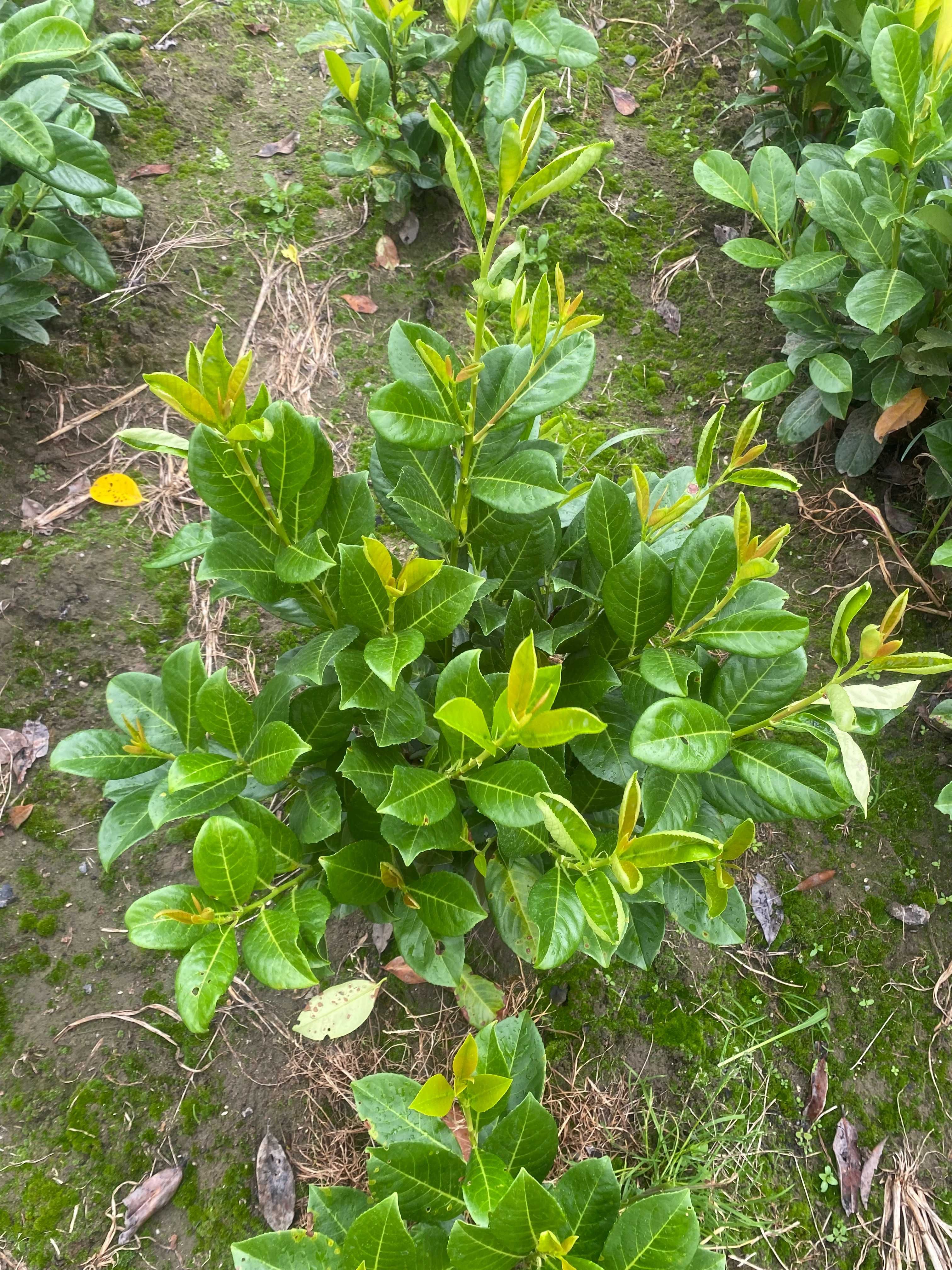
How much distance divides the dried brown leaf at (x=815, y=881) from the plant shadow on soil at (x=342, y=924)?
2 cm

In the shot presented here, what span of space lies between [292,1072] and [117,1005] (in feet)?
1.53

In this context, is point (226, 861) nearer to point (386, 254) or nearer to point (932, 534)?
point (932, 534)

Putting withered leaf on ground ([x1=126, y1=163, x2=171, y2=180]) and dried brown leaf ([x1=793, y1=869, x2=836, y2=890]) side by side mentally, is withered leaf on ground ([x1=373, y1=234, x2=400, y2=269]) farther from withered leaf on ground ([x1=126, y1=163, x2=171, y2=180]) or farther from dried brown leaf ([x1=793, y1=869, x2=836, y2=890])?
dried brown leaf ([x1=793, y1=869, x2=836, y2=890])

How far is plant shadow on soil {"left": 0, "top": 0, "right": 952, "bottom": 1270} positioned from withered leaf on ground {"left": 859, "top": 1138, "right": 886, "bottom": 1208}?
0.05 meters

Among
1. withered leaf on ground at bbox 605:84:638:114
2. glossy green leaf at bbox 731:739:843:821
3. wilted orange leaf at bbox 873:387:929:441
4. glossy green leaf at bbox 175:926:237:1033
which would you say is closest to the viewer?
glossy green leaf at bbox 175:926:237:1033

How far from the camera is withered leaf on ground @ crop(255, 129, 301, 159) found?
3.02m

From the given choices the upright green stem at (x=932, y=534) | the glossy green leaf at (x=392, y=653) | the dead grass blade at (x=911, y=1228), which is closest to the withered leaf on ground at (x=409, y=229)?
the upright green stem at (x=932, y=534)

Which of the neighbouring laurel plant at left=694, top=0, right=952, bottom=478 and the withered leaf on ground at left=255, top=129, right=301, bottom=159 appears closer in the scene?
the neighbouring laurel plant at left=694, top=0, right=952, bottom=478

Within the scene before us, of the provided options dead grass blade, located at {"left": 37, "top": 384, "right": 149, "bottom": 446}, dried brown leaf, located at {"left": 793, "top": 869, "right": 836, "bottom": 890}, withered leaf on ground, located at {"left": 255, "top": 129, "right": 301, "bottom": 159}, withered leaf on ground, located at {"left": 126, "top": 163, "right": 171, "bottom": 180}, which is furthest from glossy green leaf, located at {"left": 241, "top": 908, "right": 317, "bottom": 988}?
withered leaf on ground, located at {"left": 255, "top": 129, "right": 301, "bottom": 159}

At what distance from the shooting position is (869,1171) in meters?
1.89

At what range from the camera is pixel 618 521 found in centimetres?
129

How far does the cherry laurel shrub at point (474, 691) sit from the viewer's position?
108cm

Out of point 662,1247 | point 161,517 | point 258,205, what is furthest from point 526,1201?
point 258,205

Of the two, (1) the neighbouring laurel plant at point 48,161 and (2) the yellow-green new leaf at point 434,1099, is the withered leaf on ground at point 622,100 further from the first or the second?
(2) the yellow-green new leaf at point 434,1099
